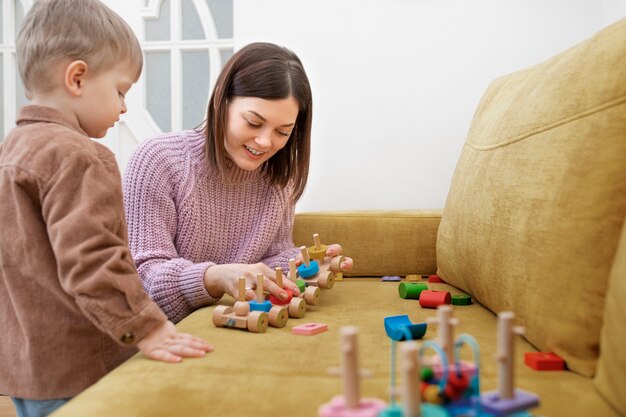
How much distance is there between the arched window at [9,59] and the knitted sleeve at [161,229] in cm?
122

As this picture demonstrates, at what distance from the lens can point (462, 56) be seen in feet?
6.97

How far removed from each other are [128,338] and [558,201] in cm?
65

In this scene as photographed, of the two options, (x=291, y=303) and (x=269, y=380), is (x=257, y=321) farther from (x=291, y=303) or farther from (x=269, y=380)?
(x=269, y=380)

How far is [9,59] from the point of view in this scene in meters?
2.38

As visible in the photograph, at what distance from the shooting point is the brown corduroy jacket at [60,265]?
0.87 metres

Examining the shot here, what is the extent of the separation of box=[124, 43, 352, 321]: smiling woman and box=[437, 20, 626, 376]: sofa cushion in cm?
41

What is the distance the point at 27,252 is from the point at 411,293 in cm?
79

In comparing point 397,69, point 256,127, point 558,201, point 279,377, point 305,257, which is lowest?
point 279,377

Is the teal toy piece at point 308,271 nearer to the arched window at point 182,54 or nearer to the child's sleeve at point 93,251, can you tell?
the child's sleeve at point 93,251

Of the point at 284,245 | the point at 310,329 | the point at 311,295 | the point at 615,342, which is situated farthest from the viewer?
the point at 284,245

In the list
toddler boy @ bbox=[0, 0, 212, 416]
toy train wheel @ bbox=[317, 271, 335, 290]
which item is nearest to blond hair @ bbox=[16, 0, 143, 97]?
toddler boy @ bbox=[0, 0, 212, 416]

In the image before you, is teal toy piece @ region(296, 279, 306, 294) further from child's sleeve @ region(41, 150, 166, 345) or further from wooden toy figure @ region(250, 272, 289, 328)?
child's sleeve @ region(41, 150, 166, 345)

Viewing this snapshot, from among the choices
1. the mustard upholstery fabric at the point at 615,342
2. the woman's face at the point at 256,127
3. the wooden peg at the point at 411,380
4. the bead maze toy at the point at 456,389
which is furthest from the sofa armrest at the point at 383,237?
the wooden peg at the point at 411,380

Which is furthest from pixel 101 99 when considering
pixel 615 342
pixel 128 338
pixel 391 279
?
pixel 391 279
